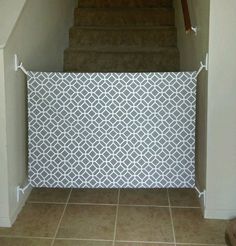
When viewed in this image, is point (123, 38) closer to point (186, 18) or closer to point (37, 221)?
point (186, 18)

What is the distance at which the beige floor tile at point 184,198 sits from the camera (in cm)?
280

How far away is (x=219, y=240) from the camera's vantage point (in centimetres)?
Answer: 237

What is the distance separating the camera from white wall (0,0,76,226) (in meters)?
2.41

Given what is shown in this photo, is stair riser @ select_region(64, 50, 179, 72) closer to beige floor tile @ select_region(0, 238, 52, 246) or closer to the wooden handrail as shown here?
the wooden handrail

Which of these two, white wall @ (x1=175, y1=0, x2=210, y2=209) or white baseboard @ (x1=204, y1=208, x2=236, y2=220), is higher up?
white wall @ (x1=175, y1=0, x2=210, y2=209)

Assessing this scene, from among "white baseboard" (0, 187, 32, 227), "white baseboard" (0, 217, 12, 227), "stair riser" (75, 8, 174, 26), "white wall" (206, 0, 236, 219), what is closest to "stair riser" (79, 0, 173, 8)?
"stair riser" (75, 8, 174, 26)

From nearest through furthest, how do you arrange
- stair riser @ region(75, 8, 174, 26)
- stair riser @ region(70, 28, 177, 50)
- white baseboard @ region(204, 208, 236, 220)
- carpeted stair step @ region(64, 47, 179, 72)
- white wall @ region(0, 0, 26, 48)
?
white wall @ region(0, 0, 26, 48)
white baseboard @ region(204, 208, 236, 220)
carpeted stair step @ region(64, 47, 179, 72)
stair riser @ region(70, 28, 177, 50)
stair riser @ region(75, 8, 174, 26)

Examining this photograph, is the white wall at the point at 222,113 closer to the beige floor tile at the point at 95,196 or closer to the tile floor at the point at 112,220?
the tile floor at the point at 112,220

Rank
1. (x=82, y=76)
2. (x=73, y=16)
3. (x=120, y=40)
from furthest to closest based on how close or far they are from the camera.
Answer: (x=73, y=16), (x=120, y=40), (x=82, y=76)

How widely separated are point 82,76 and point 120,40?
1623 millimetres

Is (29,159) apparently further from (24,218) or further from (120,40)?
(120,40)

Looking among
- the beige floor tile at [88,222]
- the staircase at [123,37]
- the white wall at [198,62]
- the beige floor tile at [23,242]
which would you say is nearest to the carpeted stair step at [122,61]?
the staircase at [123,37]

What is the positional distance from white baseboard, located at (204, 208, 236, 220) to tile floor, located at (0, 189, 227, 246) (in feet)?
0.12

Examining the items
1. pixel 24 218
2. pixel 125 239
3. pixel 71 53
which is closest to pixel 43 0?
pixel 71 53
